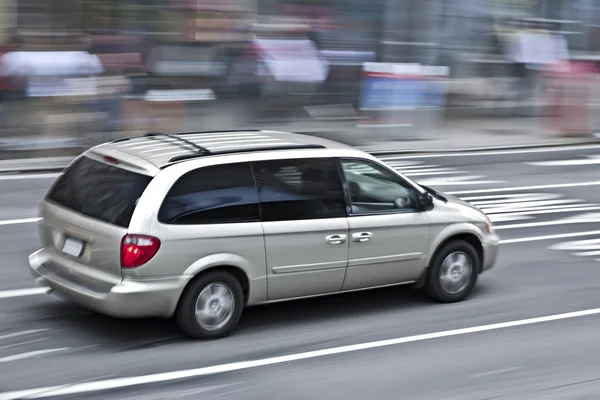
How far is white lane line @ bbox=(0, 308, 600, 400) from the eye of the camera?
6965 millimetres

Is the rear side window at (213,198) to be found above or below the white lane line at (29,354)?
above

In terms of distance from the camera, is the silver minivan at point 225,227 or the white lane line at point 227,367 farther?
the silver minivan at point 225,227

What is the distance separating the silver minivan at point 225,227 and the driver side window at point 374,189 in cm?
1

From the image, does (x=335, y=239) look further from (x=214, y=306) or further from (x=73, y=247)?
(x=73, y=247)

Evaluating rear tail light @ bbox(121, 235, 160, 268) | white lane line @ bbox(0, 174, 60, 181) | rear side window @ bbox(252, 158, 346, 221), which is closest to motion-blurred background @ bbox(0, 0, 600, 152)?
white lane line @ bbox(0, 174, 60, 181)

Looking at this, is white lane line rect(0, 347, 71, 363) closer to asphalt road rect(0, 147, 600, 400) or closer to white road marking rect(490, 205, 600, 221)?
asphalt road rect(0, 147, 600, 400)

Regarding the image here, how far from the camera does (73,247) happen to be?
26.2 feet

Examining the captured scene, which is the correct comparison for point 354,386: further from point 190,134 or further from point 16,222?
point 16,222

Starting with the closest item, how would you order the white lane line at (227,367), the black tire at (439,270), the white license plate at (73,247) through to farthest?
the white lane line at (227,367)
the white license plate at (73,247)
the black tire at (439,270)

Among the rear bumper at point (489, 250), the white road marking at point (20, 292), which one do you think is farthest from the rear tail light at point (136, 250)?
the rear bumper at point (489, 250)

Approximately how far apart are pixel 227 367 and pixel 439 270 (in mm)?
2639

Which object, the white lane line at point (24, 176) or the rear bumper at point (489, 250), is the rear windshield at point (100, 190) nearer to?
the rear bumper at point (489, 250)

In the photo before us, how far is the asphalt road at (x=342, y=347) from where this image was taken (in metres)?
7.25

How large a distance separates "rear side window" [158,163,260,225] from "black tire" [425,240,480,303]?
6.61ft
